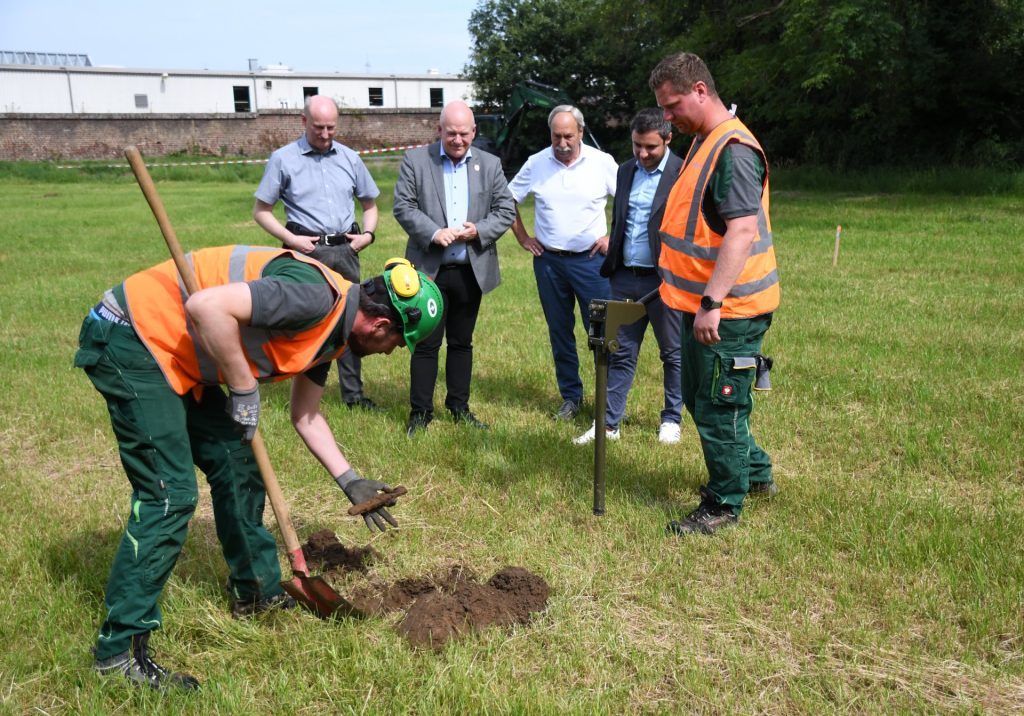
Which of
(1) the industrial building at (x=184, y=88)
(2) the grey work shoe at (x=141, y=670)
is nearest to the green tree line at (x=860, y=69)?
(2) the grey work shoe at (x=141, y=670)

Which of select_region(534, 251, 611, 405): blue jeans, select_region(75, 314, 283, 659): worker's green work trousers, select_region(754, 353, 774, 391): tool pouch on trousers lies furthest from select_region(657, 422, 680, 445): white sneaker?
select_region(75, 314, 283, 659): worker's green work trousers

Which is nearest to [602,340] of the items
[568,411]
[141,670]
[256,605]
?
[568,411]

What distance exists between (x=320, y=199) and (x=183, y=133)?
43179 mm

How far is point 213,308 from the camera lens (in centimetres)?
301

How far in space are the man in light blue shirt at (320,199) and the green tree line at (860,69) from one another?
566 inches

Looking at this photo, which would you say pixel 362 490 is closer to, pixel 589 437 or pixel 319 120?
pixel 589 437

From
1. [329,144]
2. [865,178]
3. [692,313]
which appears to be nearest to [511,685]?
[692,313]

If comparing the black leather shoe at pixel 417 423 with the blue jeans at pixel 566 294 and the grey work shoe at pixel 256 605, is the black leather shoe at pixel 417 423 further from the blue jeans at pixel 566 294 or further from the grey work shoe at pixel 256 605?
the grey work shoe at pixel 256 605

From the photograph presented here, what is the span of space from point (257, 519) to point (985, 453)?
4401mm

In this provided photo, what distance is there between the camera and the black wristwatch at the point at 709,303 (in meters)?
4.36

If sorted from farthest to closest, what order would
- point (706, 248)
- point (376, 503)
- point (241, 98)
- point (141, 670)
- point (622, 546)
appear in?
point (241, 98)
point (622, 546)
point (706, 248)
point (376, 503)
point (141, 670)

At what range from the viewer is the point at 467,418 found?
21.8ft

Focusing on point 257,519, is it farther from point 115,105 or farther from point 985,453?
point 115,105

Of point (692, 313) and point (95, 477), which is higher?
point (692, 313)
